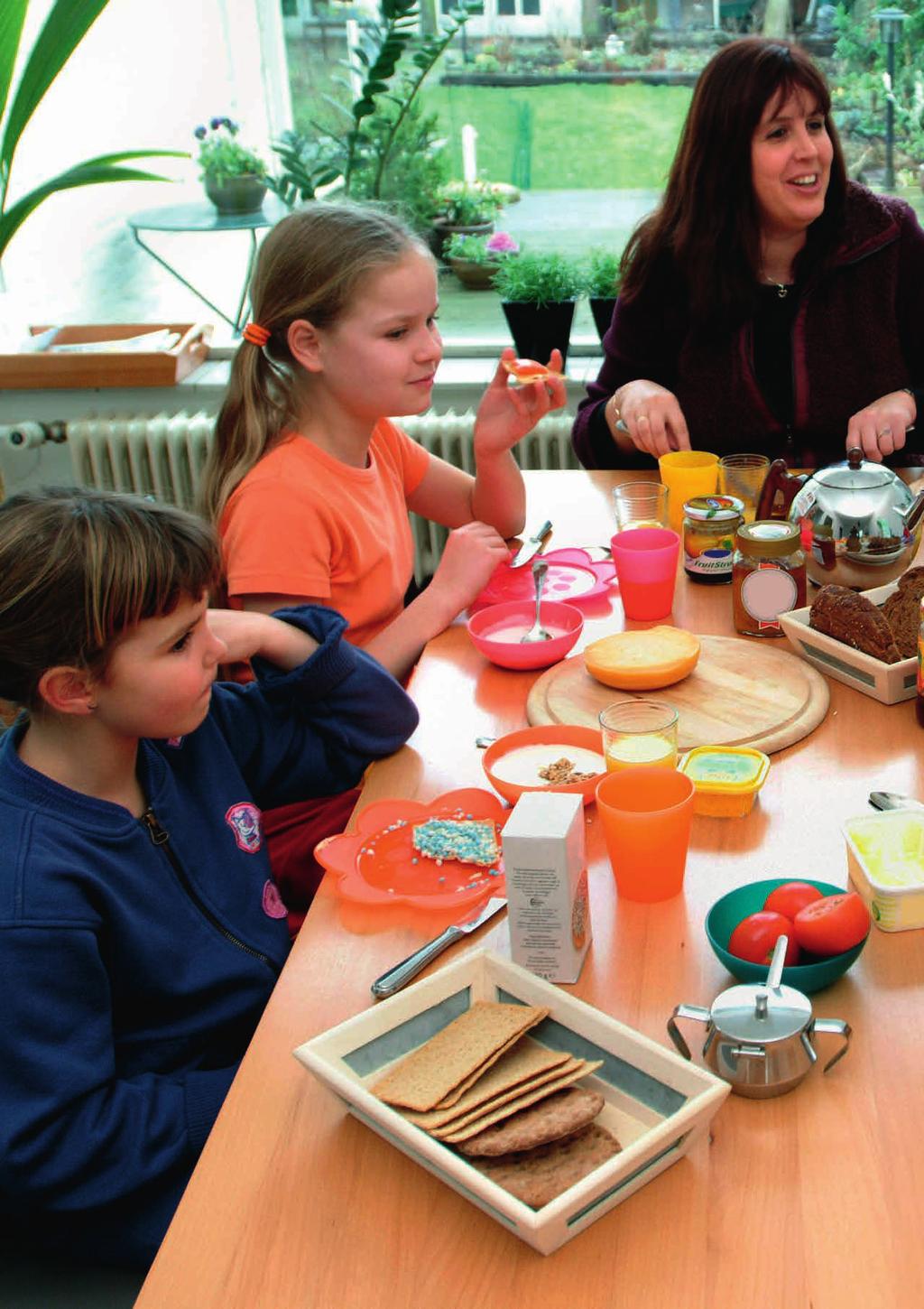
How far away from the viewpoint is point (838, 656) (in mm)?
1467

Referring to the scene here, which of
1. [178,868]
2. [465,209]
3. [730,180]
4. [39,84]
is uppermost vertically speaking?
[39,84]

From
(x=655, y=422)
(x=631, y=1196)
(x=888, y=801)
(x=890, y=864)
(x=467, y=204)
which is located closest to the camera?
(x=631, y=1196)

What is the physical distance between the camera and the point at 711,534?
5.84 feet

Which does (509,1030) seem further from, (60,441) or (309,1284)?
(60,441)

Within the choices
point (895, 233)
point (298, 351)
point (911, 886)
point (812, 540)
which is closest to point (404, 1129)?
point (911, 886)

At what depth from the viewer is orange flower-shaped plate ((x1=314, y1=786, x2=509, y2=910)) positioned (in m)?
1.16

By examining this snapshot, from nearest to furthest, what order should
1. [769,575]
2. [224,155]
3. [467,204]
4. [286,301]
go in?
[769,575] → [286,301] → [224,155] → [467,204]

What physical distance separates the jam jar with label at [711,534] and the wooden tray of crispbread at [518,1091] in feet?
3.08

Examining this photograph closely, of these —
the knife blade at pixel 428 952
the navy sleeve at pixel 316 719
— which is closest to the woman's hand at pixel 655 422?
the navy sleeve at pixel 316 719

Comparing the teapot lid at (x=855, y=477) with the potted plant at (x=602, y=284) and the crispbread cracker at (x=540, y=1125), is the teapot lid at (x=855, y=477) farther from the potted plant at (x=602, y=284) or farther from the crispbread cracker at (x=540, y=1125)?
the potted plant at (x=602, y=284)

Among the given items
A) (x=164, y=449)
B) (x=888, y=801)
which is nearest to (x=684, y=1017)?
(x=888, y=801)

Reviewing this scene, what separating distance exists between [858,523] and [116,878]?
992mm

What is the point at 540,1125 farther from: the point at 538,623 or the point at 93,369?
the point at 93,369

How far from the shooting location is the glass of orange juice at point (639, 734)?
1.24 meters
